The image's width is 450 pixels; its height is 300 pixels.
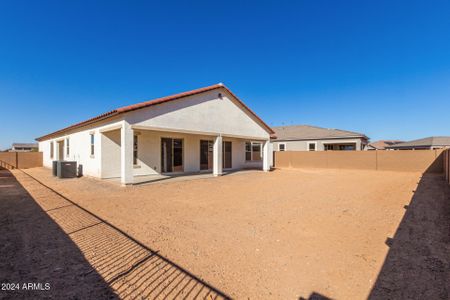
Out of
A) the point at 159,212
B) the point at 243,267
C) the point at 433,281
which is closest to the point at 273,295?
the point at 243,267

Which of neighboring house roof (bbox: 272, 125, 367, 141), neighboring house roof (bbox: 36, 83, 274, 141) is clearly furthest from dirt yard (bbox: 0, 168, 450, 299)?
neighboring house roof (bbox: 272, 125, 367, 141)

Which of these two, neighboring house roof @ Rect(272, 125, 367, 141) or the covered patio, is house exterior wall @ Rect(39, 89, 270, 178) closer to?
the covered patio

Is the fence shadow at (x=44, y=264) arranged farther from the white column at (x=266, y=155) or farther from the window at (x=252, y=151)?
the window at (x=252, y=151)

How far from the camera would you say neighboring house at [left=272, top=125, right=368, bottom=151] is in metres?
23.6

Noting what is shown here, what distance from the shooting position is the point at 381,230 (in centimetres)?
491

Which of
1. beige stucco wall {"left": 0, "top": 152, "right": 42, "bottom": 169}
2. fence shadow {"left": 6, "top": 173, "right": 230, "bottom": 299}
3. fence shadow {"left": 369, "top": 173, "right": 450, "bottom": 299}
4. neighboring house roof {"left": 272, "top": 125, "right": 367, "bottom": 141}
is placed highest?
neighboring house roof {"left": 272, "top": 125, "right": 367, "bottom": 141}

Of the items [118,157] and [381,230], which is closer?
[381,230]

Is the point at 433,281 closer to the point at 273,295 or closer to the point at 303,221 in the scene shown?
the point at 273,295

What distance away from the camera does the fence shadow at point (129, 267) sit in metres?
2.76

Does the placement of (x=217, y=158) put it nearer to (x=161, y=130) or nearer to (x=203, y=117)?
(x=203, y=117)

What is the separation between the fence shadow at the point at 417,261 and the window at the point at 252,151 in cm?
1425

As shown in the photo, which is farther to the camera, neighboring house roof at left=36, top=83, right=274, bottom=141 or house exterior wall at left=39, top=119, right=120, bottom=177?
house exterior wall at left=39, top=119, right=120, bottom=177

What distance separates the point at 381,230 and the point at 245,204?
3500 mm

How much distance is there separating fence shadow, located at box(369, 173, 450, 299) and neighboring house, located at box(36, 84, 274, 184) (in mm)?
9221
